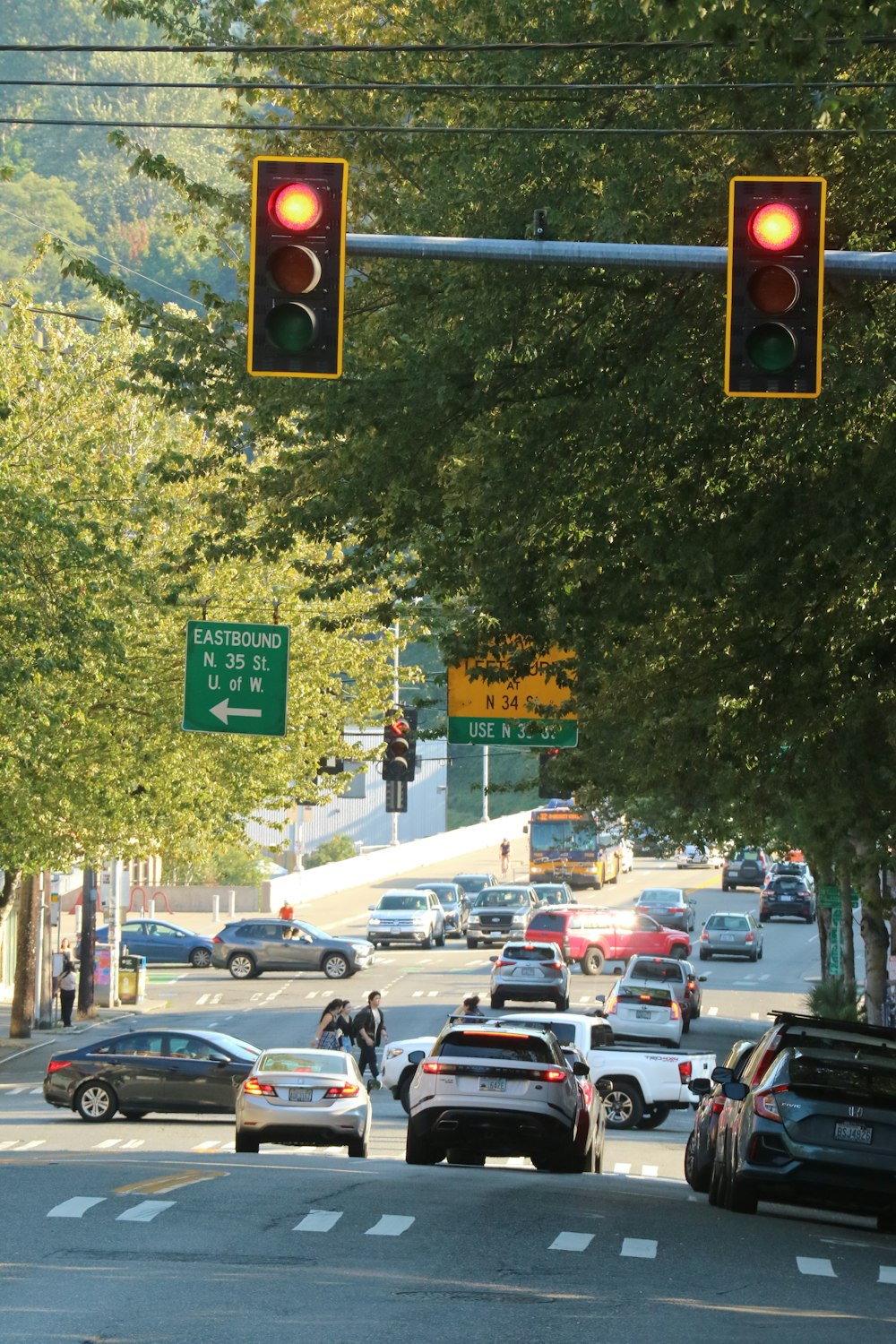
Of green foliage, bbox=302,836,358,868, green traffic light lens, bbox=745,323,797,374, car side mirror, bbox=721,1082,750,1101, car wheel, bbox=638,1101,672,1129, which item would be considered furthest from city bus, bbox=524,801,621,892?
green traffic light lens, bbox=745,323,797,374

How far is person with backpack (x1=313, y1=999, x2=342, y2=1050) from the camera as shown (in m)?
28.8

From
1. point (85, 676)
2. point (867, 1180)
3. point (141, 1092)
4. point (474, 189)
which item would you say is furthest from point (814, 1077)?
point (85, 676)

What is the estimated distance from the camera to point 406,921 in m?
58.3

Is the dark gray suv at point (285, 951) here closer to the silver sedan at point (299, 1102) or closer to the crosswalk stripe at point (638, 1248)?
the silver sedan at point (299, 1102)

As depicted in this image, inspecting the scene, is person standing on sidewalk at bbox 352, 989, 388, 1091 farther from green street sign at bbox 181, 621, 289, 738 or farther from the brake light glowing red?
the brake light glowing red

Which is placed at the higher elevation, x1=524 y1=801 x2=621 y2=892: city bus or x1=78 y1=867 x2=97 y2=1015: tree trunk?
x1=524 y1=801 x2=621 y2=892: city bus

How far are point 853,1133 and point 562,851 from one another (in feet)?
197

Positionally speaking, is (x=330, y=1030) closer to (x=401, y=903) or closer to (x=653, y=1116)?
(x=653, y=1116)

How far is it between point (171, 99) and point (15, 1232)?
619 feet

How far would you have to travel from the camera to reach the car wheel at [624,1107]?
92.1 feet

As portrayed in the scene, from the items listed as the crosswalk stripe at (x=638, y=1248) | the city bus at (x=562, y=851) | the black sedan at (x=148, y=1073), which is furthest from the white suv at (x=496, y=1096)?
the city bus at (x=562, y=851)

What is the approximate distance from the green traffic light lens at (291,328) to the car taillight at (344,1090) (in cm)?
1364

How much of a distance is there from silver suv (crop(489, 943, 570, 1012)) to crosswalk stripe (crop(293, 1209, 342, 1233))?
28808 mm

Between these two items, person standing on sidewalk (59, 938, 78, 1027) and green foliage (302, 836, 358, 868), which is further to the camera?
green foliage (302, 836, 358, 868)
